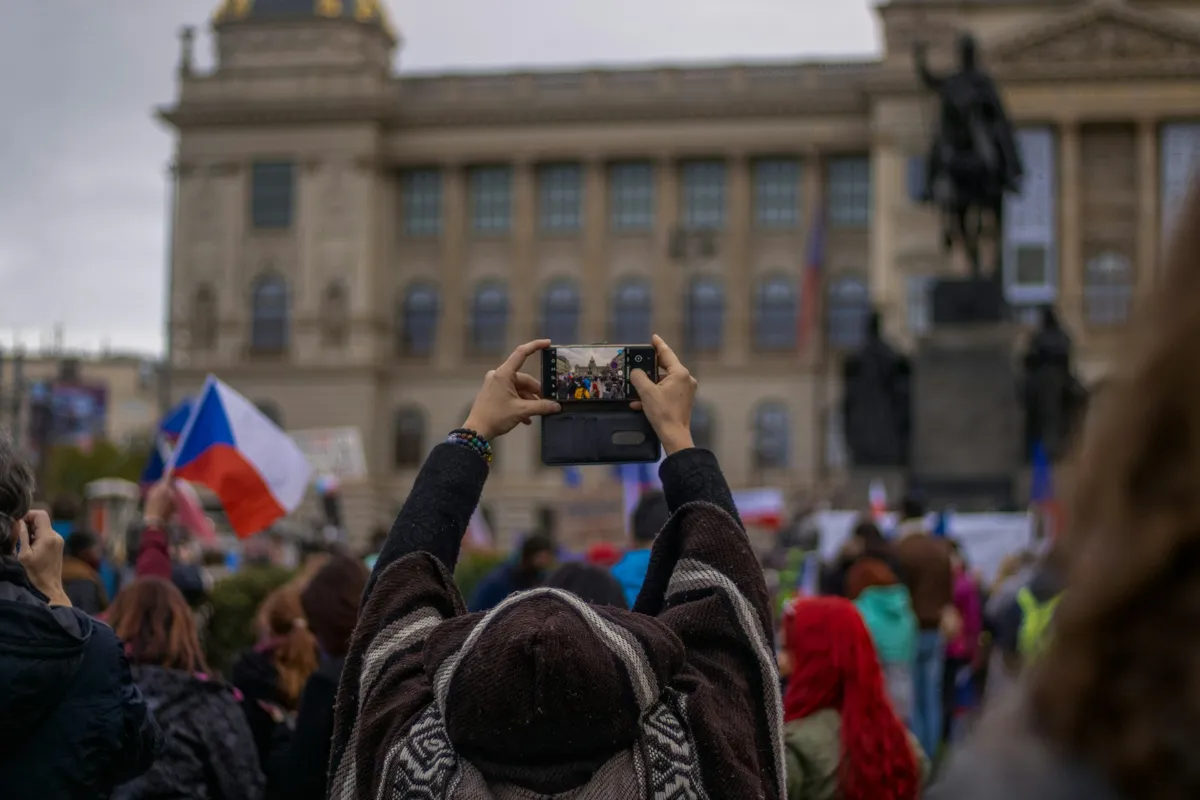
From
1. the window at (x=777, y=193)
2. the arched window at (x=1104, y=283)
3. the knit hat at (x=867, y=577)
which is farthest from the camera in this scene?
the window at (x=777, y=193)

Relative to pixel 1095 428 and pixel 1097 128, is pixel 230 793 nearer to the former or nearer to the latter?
pixel 1095 428

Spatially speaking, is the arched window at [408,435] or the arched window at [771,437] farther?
the arched window at [408,435]

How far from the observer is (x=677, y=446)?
3236 millimetres

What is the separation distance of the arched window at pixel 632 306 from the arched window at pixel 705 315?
4.63 ft

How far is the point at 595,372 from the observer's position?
3.35 m

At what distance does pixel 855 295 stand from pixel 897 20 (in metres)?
8.85

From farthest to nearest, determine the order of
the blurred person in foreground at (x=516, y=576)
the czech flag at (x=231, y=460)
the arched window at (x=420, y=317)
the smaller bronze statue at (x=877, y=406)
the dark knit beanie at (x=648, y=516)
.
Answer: the arched window at (x=420, y=317), the smaller bronze statue at (x=877, y=406), the czech flag at (x=231, y=460), the blurred person in foreground at (x=516, y=576), the dark knit beanie at (x=648, y=516)

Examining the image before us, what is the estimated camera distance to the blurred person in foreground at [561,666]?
266 cm

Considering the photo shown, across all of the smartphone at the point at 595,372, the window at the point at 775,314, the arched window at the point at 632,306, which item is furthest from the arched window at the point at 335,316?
the smartphone at the point at 595,372

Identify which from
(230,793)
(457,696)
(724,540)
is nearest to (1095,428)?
(457,696)

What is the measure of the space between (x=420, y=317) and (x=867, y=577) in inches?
2061

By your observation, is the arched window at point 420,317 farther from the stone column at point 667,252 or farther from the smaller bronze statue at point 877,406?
the smaller bronze statue at point 877,406

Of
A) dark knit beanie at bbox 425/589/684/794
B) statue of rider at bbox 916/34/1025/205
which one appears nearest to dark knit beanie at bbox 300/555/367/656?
dark knit beanie at bbox 425/589/684/794

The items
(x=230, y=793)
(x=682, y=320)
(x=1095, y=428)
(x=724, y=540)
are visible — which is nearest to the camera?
(x=1095, y=428)
